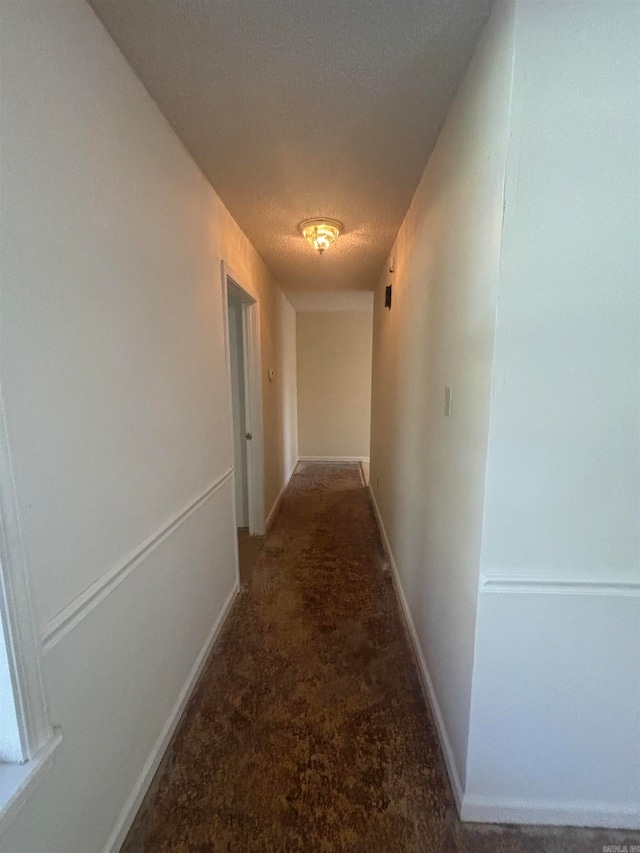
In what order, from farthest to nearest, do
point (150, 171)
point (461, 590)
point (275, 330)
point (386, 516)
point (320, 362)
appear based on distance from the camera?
point (320, 362) → point (275, 330) → point (386, 516) → point (150, 171) → point (461, 590)

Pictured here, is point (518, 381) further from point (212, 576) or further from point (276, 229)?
point (276, 229)

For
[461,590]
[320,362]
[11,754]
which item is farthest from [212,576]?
[320,362]

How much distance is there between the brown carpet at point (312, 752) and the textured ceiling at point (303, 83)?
2381mm

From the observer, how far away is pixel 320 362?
595 centimetres

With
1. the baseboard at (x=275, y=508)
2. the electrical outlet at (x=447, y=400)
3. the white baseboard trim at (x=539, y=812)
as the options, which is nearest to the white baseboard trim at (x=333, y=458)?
the baseboard at (x=275, y=508)

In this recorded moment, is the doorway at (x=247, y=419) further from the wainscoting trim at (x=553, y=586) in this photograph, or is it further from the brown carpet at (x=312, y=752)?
the wainscoting trim at (x=553, y=586)

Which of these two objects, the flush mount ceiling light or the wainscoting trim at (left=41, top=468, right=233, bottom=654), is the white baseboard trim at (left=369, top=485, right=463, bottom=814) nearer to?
the wainscoting trim at (left=41, top=468, right=233, bottom=654)

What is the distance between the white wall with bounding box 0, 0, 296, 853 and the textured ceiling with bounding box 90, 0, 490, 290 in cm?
15

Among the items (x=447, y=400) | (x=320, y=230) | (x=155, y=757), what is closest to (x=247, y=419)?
(x=320, y=230)

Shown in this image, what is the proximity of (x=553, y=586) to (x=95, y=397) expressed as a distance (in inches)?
55.6

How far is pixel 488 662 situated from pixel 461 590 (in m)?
0.20

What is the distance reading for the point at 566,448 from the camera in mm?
976

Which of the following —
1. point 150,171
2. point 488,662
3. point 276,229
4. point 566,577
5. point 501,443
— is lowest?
point 488,662

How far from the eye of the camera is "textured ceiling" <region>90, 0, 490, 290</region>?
1.01 meters
